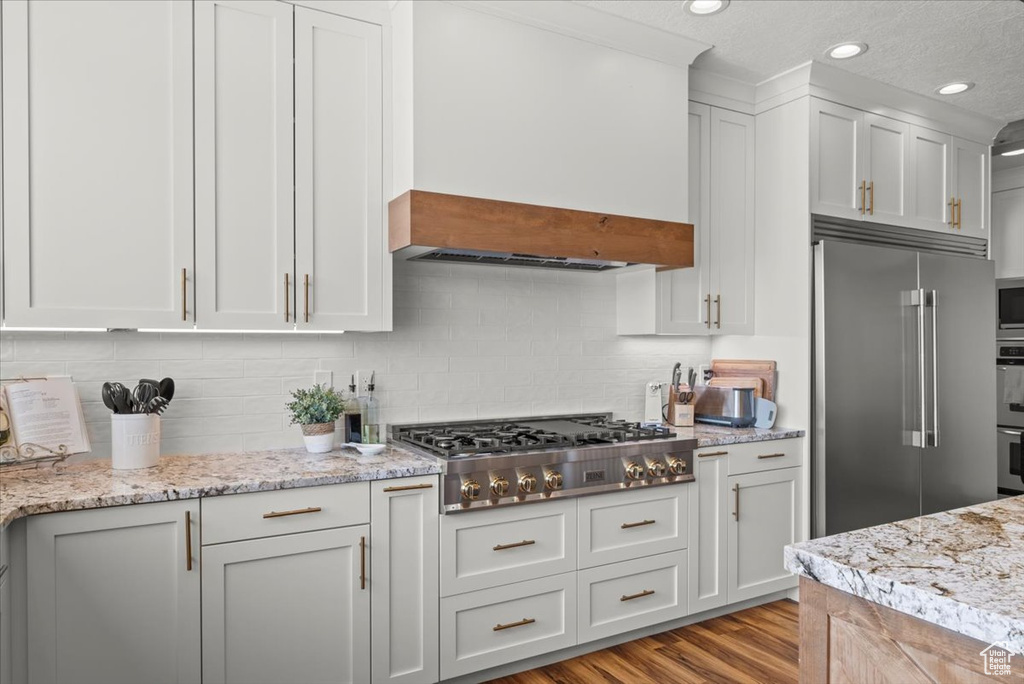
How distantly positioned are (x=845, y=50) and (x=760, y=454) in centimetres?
201

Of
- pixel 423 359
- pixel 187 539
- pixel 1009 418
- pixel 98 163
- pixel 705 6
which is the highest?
pixel 705 6

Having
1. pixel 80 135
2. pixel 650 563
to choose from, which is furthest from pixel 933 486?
pixel 80 135

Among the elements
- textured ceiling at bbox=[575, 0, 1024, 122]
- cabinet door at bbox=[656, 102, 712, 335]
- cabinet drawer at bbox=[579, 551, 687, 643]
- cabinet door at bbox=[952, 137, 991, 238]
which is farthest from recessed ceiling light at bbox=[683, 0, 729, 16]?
cabinet drawer at bbox=[579, 551, 687, 643]

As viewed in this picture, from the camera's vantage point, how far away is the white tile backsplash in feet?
8.29

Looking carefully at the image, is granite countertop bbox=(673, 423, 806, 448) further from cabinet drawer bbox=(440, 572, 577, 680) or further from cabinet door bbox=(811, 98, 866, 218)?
cabinet door bbox=(811, 98, 866, 218)

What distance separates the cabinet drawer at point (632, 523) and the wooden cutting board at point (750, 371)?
86 cm

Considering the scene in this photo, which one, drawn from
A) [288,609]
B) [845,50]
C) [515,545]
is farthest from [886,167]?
[288,609]

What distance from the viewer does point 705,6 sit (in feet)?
9.23

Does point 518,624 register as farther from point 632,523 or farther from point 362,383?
point 362,383

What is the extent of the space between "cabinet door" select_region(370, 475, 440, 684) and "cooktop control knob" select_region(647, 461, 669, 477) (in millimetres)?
990

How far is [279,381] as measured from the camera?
9.23 ft

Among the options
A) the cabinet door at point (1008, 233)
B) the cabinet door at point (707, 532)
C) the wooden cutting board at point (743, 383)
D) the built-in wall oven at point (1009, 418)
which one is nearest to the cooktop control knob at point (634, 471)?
the cabinet door at point (707, 532)

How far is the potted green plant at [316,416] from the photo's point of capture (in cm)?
264

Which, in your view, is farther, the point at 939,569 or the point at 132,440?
the point at 132,440
